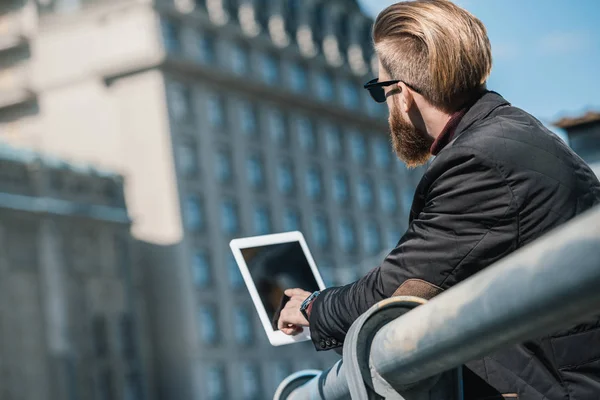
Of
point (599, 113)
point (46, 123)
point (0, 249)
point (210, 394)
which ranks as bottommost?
point (210, 394)

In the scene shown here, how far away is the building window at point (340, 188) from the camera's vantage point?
62844mm

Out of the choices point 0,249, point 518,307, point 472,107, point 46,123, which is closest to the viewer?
point 518,307

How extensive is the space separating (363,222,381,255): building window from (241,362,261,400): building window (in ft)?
46.4

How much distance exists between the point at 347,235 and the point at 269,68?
10.7m

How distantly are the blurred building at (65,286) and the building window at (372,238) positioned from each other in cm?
1873

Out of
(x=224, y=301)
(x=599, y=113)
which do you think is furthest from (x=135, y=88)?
(x=599, y=113)

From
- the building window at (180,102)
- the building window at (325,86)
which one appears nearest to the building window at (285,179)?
the building window at (325,86)

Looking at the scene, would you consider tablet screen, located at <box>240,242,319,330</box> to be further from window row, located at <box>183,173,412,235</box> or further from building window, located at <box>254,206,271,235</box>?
building window, located at <box>254,206,271,235</box>

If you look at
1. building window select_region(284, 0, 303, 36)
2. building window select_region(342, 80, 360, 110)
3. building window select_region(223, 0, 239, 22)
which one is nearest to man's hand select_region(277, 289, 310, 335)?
building window select_region(223, 0, 239, 22)

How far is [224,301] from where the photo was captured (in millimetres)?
51188

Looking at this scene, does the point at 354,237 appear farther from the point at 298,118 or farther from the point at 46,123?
the point at 46,123

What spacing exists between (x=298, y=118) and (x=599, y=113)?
176ft

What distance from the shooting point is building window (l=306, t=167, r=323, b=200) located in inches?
2371

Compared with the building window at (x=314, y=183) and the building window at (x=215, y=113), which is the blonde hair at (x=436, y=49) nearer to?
the building window at (x=215, y=113)
